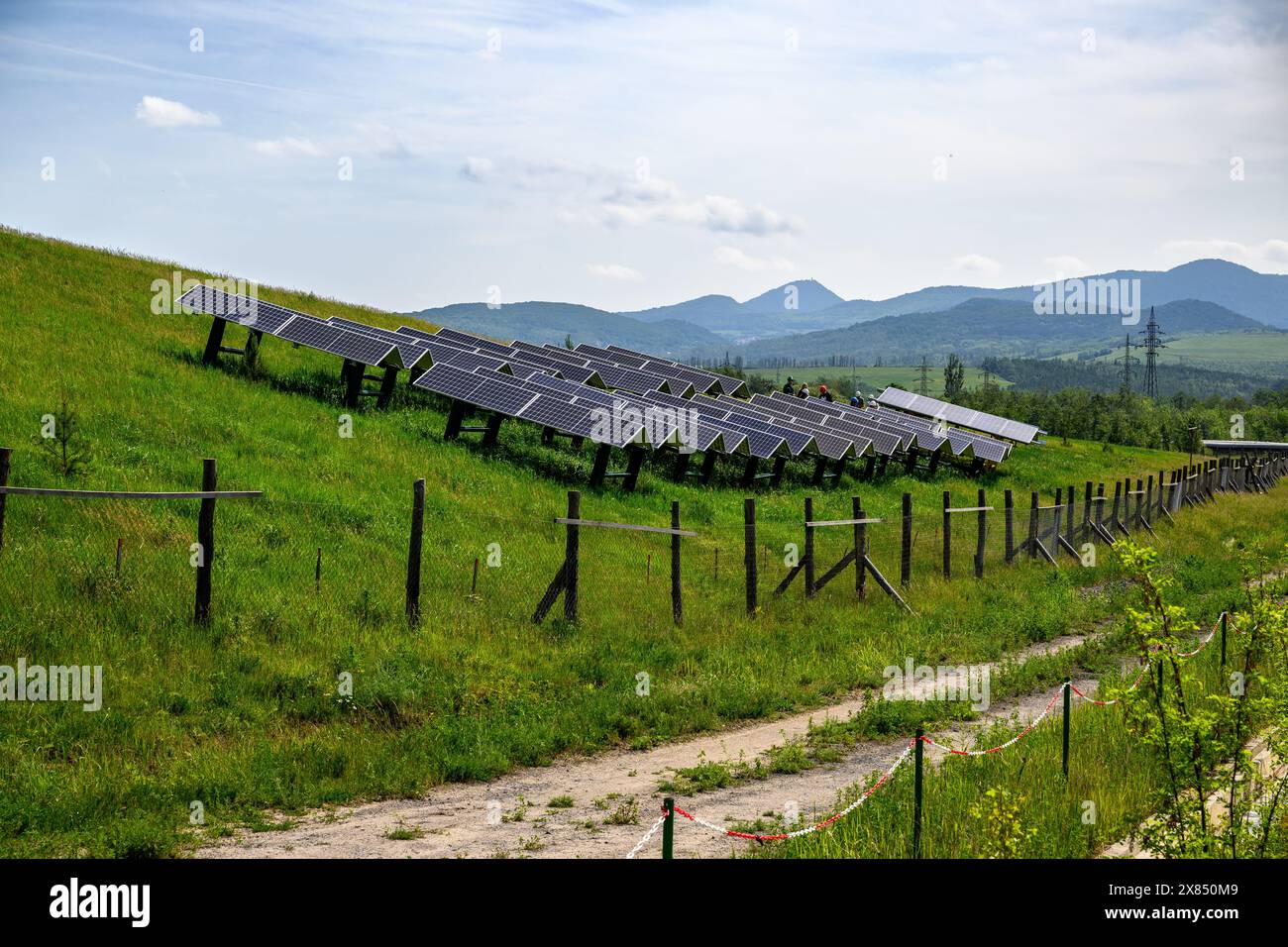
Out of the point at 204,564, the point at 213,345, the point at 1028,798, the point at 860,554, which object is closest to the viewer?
the point at 1028,798

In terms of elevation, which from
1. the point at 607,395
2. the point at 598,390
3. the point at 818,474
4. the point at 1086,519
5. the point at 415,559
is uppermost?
the point at 598,390

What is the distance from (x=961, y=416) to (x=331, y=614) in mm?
56111

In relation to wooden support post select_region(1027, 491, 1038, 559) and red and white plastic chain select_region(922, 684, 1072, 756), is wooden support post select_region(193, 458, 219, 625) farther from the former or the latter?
wooden support post select_region(1027, 491, 1038, 559)

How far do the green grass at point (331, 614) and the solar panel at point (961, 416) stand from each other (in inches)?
1382

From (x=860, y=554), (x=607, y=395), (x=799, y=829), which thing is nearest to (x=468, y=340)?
(x=607, y=395)

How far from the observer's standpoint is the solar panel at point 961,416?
63438mm

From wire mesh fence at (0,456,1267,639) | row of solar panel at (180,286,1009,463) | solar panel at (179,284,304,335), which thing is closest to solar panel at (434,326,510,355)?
row of solar panel at (180,286,1009,463)

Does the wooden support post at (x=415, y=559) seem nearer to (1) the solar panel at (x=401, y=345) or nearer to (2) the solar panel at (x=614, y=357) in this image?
(1) the solar panel at (x=401, y=345)

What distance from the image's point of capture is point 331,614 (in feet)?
52.6

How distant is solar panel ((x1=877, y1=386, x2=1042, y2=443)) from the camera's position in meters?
63.4

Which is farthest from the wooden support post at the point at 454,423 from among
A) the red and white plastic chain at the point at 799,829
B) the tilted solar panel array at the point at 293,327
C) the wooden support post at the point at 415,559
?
the red and white plastic chain at the point at 799,829

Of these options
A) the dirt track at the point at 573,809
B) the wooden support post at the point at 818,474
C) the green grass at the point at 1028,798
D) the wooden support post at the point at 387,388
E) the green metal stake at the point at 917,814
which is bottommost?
the dirt track at the point at 573,809

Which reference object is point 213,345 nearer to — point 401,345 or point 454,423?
point 401,345

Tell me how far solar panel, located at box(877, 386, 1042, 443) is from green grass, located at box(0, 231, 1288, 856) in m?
35.1
